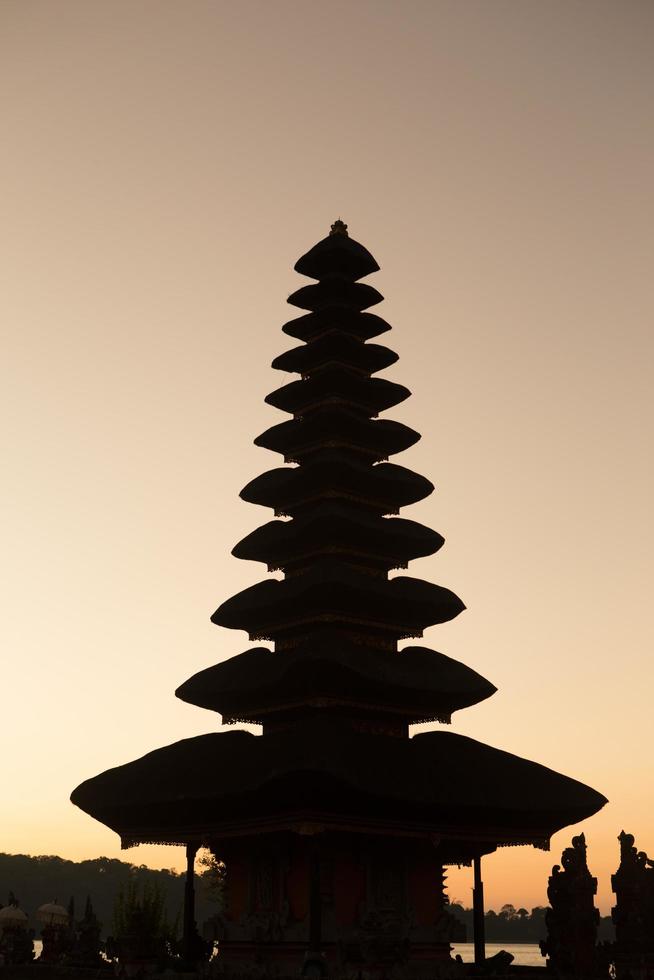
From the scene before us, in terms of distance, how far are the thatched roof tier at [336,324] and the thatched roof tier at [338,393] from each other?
1725 millimetres

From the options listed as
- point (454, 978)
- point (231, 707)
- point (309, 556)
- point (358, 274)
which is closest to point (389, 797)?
point (454, 978)

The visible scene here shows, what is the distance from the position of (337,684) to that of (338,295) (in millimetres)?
15226

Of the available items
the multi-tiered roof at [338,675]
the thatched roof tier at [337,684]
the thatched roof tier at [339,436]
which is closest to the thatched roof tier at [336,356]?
the multi-tiered roof at [338,675]

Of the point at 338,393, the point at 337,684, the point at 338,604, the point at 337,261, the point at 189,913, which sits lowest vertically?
the point at 189,913

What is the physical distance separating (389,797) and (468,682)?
20.5 ft

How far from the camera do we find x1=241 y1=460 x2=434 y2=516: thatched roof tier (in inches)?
1567

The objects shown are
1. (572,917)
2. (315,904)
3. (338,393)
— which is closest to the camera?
(572,917)

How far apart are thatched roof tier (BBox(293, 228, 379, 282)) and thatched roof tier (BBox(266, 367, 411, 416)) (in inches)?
160

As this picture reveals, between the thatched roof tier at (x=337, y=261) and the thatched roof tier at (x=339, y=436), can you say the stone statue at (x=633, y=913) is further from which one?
the thatched roof tier at (x=337, y=261)

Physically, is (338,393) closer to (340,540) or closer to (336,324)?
(336,324)

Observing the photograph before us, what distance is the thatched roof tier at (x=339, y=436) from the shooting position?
41.0 meters

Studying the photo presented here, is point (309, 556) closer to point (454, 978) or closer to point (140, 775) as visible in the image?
point (140, 775)

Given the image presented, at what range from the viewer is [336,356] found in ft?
138

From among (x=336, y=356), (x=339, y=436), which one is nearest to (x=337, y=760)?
(x=339, y=436)
